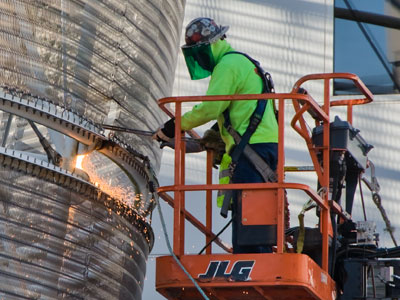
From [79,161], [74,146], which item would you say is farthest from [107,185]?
[74,146]

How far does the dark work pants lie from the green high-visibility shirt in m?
0.06

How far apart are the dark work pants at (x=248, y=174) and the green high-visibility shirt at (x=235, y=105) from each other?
6 cm

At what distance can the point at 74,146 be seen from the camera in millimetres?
7941

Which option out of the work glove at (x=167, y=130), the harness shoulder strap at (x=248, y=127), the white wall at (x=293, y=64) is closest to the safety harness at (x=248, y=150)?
the harness shoulder strap at (x=248, y=127)

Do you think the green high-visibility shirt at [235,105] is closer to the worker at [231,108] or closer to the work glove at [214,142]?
the worker at [231,108]

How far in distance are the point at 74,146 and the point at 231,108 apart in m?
1.34

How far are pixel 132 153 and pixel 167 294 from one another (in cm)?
108

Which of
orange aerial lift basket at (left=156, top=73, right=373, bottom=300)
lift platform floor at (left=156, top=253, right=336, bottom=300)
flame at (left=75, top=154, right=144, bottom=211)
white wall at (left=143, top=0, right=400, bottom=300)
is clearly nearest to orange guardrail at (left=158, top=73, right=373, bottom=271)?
orange aerial lift basket at (left=156, top=73, right=373, bottom=300)

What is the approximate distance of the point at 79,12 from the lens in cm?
798

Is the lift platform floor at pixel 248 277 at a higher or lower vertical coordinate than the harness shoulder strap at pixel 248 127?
lower

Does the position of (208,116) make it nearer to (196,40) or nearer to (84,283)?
(196,40)

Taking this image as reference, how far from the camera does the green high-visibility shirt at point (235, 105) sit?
8.52 metres

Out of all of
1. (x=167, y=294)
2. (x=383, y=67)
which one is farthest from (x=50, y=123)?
(x=383, y=67)

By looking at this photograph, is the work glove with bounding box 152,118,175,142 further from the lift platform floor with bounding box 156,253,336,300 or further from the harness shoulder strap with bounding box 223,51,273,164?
the lift platform floor with bounding box 156,253,336,300
